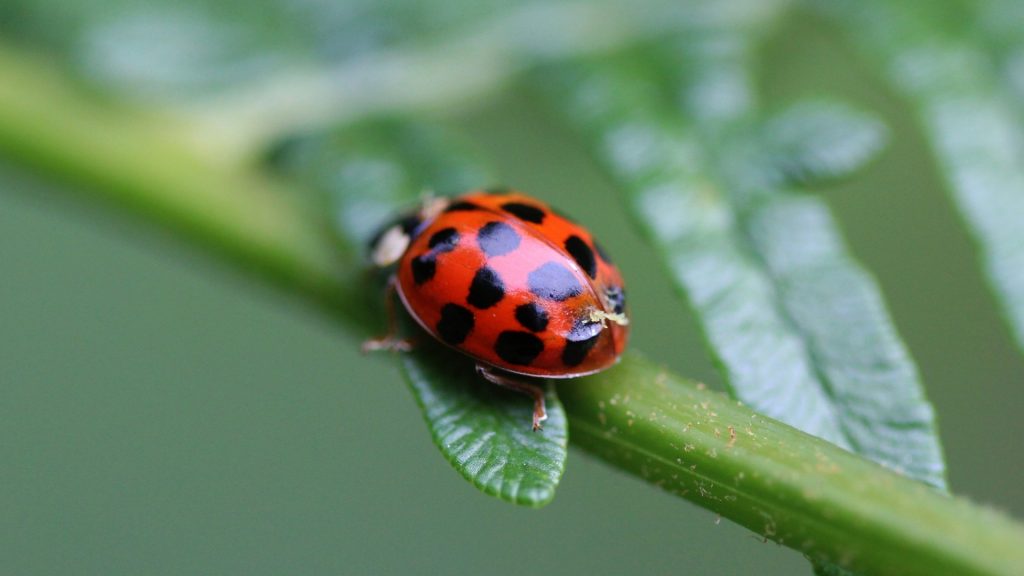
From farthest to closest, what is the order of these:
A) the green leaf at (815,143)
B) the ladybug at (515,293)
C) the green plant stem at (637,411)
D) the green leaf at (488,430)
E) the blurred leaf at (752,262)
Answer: the green leaf at (815,143)
the ladybug at (515,293)
the blurred leaf at (752,262)
the green leaf at (488,430)
the green plant stem at (637,411)

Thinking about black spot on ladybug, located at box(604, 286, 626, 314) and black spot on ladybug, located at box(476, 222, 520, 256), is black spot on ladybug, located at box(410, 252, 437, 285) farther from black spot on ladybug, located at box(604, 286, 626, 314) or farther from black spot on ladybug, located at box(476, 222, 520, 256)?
black spot on ladybug, located at box(604, 286, 626, 314)

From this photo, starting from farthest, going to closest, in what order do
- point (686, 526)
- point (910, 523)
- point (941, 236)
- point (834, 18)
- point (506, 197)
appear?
point (686, 526) < point (941, 236) < point (834, 18) < point (506, 197) < point (910, 523)

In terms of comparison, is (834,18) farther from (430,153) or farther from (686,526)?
(686,526)

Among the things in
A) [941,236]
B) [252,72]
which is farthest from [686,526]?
Result: [252,72]

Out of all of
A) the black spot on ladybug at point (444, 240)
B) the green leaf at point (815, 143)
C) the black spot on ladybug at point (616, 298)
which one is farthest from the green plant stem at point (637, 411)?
the green leaf at point (815, 143)

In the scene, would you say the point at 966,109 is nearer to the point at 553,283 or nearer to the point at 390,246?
the point at 553,283

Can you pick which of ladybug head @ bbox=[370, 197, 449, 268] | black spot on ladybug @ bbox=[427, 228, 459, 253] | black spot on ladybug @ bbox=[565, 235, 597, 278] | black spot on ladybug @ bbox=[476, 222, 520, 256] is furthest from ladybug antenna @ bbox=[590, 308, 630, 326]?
ladybug head @ bbox=[370, 197, 449, 268]

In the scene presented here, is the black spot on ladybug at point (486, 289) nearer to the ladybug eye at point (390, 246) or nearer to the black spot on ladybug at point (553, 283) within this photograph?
the black spot on ladybug at point (553, 283)
